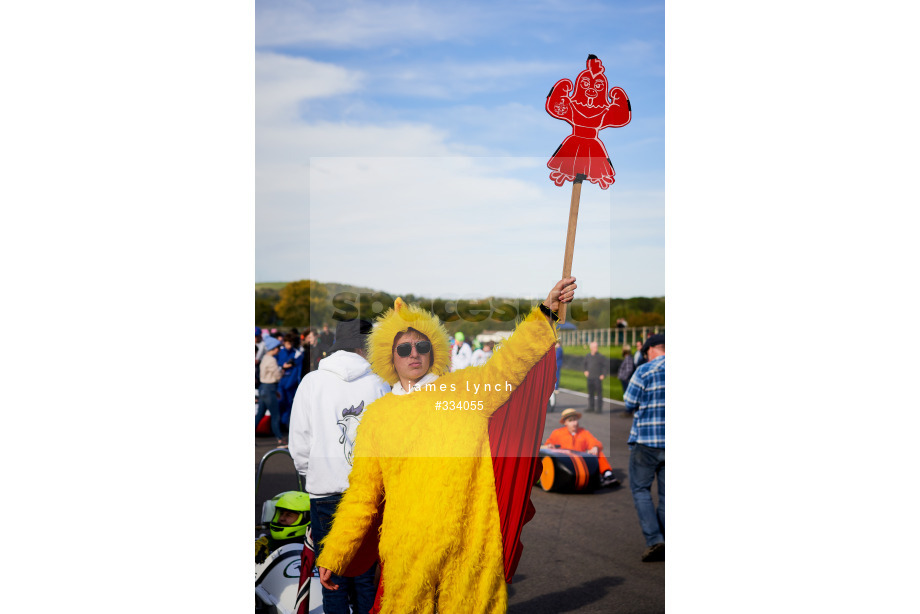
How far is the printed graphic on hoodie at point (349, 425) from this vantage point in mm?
3078

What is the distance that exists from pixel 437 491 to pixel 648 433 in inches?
77.8

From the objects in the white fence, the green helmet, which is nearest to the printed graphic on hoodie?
the green helmet

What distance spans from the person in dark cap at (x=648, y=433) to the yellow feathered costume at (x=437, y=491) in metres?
1.61

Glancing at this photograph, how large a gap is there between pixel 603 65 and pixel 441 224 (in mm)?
979

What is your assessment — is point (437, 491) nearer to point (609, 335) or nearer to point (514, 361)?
point (514, 361)

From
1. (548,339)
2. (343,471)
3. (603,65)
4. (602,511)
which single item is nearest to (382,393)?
(343,471)

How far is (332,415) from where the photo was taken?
310 cm

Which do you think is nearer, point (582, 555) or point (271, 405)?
point (582, 555)

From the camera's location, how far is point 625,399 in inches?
171

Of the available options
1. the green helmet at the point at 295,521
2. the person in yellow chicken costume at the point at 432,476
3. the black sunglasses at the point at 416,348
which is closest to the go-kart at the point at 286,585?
the green helmet at the point at 295,521

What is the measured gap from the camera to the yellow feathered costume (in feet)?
9.59

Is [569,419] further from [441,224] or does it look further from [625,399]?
[441,224]

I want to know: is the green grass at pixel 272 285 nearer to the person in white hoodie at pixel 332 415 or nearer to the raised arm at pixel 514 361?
the person in white hoodie at pixel 332 415

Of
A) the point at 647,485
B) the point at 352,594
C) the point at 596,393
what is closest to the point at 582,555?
the point at 647,485
